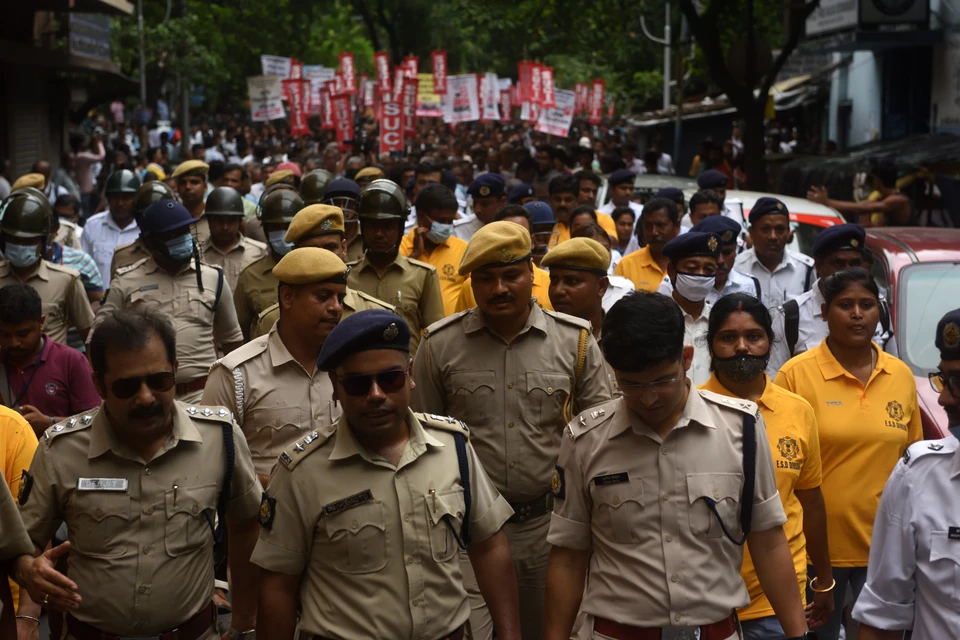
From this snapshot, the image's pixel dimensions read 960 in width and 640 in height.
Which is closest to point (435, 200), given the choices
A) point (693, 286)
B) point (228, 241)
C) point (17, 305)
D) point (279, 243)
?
point (279, 243)

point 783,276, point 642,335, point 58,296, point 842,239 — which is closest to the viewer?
point 642,335

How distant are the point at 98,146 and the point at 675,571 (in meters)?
26.7

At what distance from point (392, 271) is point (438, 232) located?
172 centimetres

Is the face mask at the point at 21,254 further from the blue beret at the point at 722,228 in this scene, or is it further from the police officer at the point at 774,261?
the police officer at the point at 774,261

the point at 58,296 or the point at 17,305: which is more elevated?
the point at 17,305

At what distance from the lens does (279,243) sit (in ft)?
27.5

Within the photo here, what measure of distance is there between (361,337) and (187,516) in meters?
0.93

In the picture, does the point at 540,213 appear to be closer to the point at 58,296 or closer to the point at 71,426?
the point at 58,296

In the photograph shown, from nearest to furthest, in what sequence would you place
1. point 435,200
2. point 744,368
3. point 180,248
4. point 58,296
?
point 744,368, point 180,248, point 58,296, point 435,200

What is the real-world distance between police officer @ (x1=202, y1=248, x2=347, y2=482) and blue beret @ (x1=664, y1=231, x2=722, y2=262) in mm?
2178

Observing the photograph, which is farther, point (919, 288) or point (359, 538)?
point (919, 288)

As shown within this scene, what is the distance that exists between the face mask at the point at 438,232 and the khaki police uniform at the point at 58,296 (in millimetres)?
→ 2395

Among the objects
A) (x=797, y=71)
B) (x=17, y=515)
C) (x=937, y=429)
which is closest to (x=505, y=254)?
(x=17, y=515)

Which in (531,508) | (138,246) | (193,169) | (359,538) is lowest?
(531,508)
